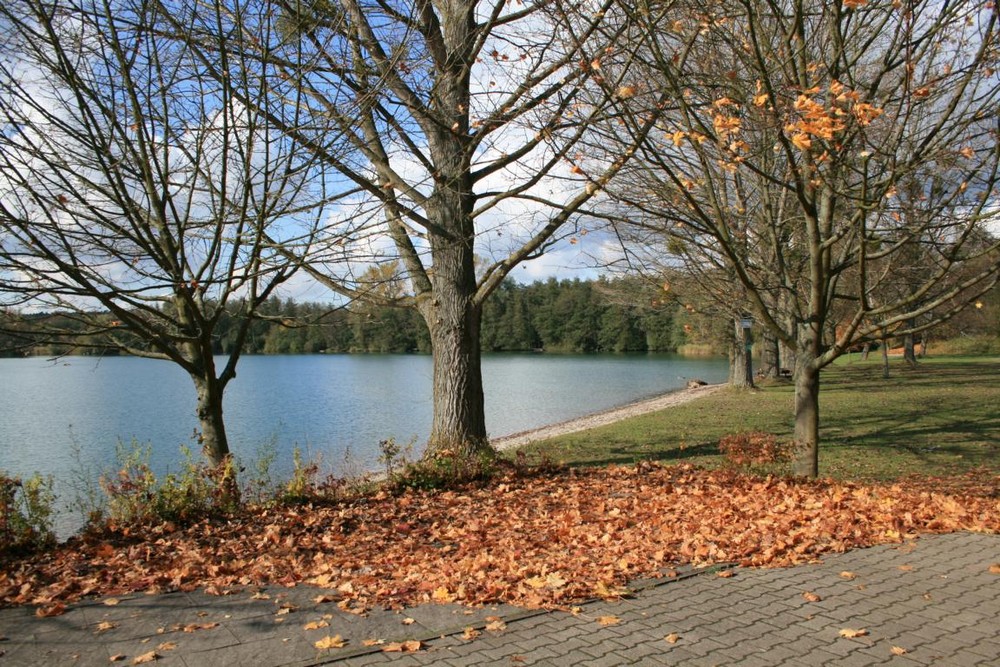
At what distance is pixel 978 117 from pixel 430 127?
618 cm

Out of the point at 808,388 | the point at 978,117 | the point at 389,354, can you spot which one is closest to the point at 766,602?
the point at 808,388

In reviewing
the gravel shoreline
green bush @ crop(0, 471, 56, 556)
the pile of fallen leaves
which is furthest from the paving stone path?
the gravel shoreline

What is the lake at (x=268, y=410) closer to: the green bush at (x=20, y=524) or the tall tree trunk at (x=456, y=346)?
the tall tree trunk at (x=456, y=346)

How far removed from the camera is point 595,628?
4.00 m

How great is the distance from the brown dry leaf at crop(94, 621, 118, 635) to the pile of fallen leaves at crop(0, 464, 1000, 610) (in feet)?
1.89

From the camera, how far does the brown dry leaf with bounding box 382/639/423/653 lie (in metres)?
3.72

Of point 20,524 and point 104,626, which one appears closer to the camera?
point 104,626

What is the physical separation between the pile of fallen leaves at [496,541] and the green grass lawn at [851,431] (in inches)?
95.2

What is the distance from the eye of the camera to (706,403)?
21891 millimetres

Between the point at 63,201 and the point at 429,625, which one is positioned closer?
the point at 429,625

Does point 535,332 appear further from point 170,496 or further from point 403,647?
point 403,647

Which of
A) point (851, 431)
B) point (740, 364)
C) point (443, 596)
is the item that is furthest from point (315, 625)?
point (740, 364)

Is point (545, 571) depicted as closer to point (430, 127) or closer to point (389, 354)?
point (430, 127)

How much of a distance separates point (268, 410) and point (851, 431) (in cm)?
1718
